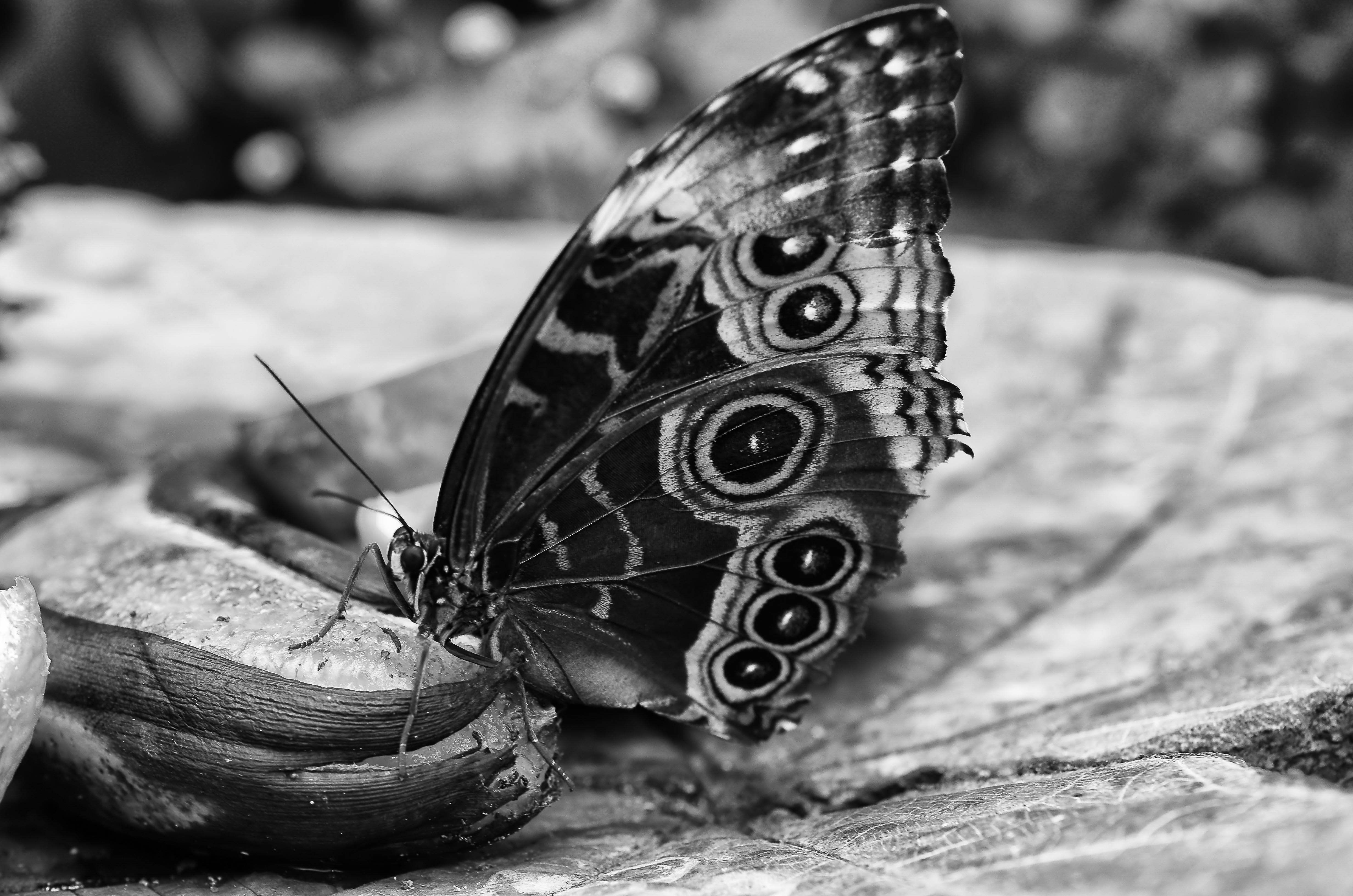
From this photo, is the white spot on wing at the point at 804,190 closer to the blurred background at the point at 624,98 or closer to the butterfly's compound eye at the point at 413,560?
the butterfly's compound eye at the point at 413,560

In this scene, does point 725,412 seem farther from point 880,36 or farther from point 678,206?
point 880,36

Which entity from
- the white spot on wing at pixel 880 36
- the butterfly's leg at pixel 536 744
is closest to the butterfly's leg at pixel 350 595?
the butterfly's leg at pixel 536 744

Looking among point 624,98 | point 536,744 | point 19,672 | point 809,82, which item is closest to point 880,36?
point 809,82

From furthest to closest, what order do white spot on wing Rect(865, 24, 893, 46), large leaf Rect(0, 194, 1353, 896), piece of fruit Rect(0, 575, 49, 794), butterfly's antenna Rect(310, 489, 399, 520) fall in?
butterfly's antenna Rect(310, 489, 399, 520) < white spot on wing Rect(865, 24, 893, 46) < piece of fruit Rect(0, 575, 49, 794) < large leaf Rect(0, 194, 1353, 896)

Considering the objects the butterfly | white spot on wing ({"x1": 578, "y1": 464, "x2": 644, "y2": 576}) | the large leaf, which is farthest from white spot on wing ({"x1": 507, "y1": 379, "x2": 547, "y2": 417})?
the large leaf

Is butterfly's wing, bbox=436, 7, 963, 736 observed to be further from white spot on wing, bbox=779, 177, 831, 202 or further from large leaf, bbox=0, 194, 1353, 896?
large leaf, bbox=0, 194, 1353, 896

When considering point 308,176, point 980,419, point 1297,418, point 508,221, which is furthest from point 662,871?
point 308,176
